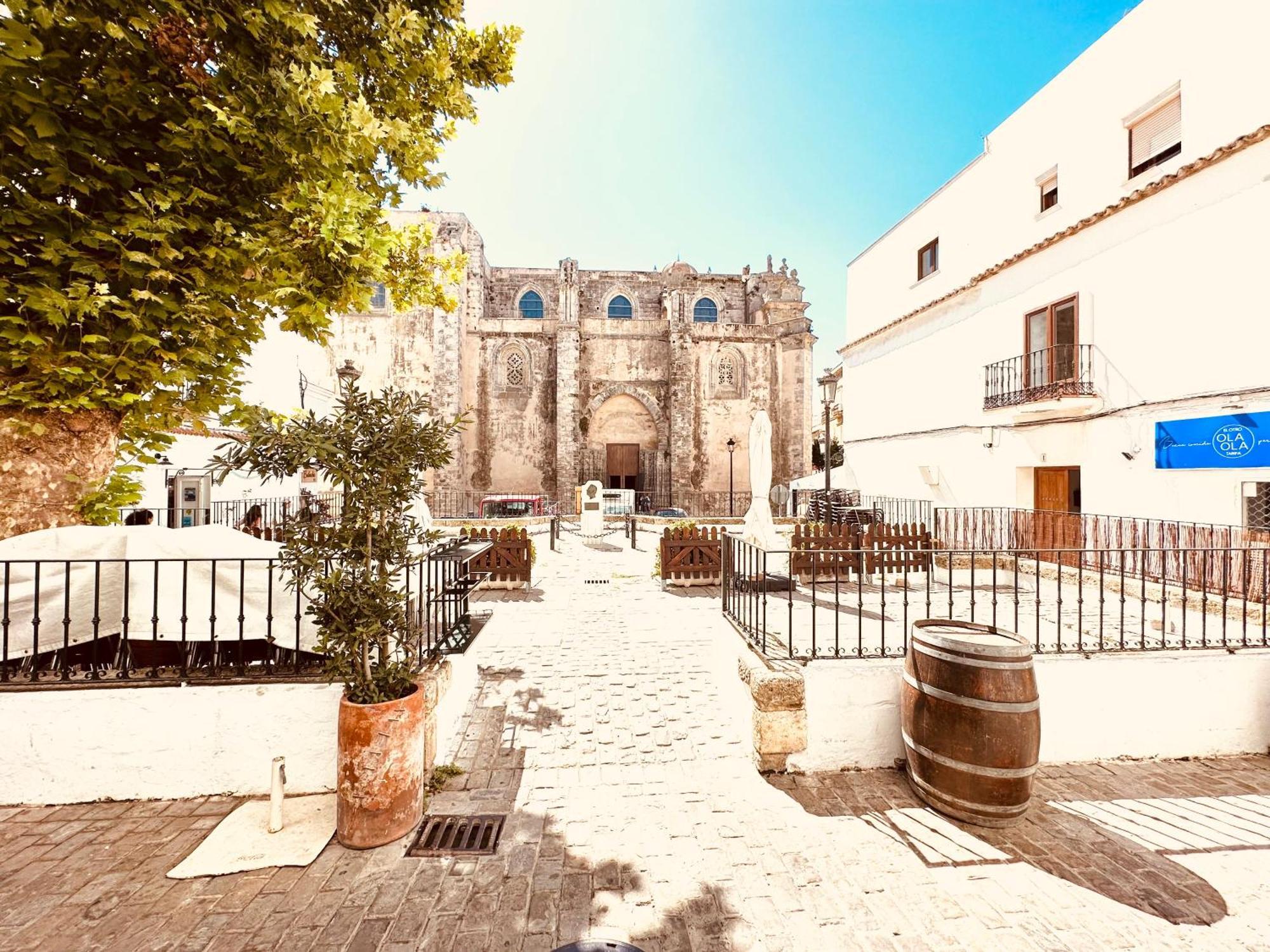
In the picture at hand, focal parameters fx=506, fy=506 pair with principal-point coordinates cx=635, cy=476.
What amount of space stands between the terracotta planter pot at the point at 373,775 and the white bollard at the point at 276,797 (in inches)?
14.5

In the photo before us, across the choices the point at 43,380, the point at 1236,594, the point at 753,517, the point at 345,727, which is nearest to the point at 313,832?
the point at 345,727

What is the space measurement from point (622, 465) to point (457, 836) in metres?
24.3

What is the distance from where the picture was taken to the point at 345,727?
10.4ft

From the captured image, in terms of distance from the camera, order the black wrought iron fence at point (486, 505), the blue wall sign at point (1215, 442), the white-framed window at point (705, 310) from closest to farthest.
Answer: the blue wall sign at point (1215, 442) → the black wrought iron fence at point (486, 505) → the white-framed window at point (705, 310)

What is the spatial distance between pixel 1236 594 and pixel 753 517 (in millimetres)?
6879

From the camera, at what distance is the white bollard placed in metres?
3.20

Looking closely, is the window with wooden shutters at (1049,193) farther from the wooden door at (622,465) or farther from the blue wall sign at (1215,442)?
the wooden door at (622,465)

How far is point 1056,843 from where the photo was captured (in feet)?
10.5

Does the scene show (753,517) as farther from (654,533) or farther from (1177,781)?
(654,533)

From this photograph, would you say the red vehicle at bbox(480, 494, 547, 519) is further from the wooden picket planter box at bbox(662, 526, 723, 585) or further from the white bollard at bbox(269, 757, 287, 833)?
the white bollard at bbox(269, 757, 287, 833)

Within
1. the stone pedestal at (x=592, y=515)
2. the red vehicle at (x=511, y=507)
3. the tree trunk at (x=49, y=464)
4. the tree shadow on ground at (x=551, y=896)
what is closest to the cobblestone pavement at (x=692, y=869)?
the tree shadow on ground at (x=551, y=896)

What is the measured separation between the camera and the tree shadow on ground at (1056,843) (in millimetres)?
2754

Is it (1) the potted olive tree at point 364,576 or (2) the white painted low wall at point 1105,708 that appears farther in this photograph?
(2) the white painted low wall at point 1105,708

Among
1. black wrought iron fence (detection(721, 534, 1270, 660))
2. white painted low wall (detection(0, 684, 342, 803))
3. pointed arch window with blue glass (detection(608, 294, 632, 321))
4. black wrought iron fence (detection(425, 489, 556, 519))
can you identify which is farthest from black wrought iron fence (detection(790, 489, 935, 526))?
pointed arch window with blue glass (detection(608, 294, 632, 321))
